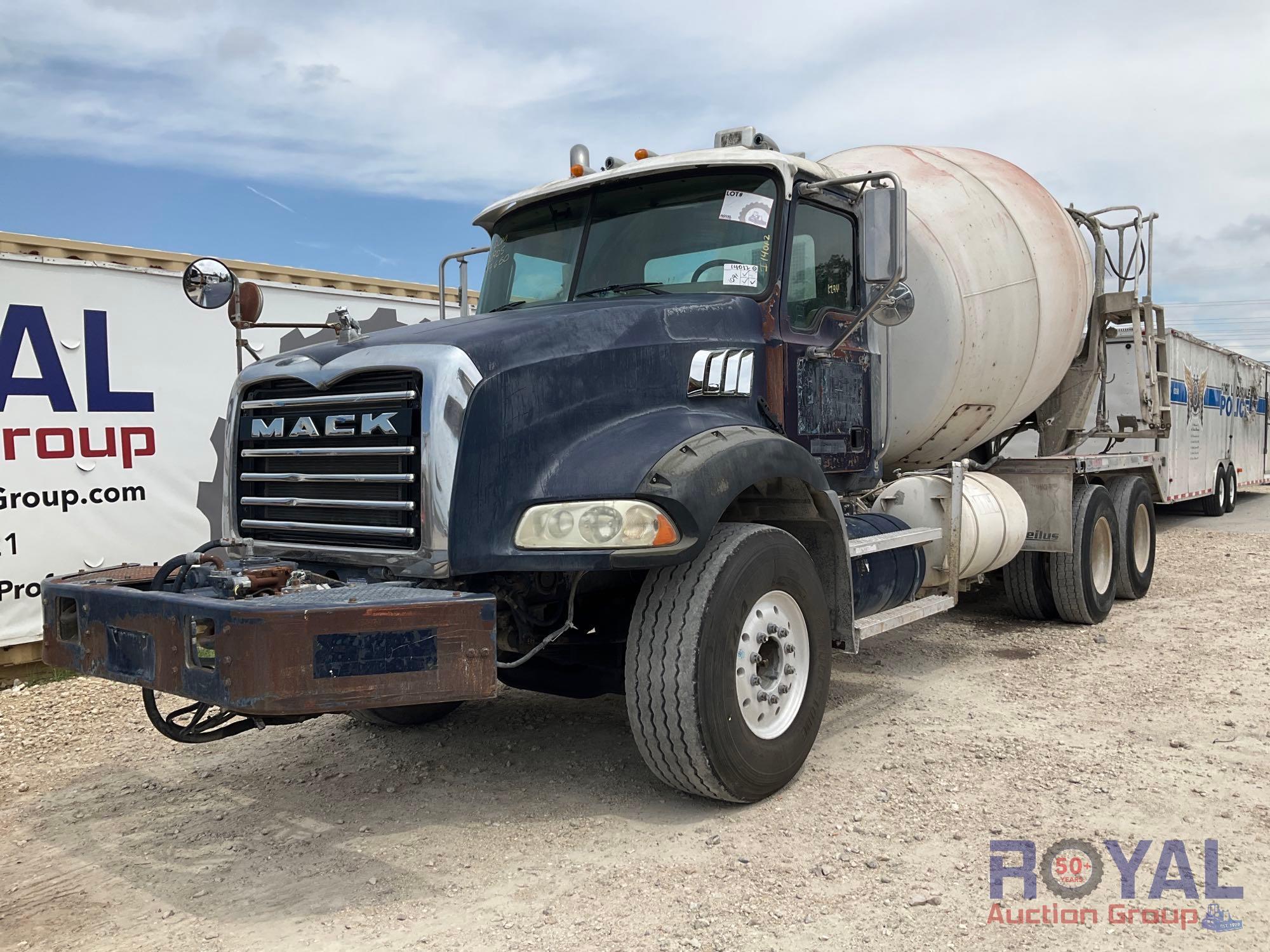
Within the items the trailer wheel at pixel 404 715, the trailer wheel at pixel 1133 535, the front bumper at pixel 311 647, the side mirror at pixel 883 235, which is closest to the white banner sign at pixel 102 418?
the trailer wheel at pixel 404 715

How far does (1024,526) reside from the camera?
7.16 m

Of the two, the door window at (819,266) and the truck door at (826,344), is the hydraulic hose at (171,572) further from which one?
the door window at (819,266)

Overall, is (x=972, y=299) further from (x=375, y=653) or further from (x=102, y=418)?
(x=102, y=418)

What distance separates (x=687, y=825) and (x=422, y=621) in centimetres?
140

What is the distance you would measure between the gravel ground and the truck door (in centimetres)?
145

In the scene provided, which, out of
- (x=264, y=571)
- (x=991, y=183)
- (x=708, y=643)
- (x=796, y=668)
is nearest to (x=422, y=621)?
(x=264, y=571)

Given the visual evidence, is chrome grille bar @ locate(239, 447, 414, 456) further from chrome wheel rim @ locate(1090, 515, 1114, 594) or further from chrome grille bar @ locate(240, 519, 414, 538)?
chrome wheel rim @ locate(1090, 515, 1114, 594)

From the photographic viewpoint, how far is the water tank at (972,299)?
651cm

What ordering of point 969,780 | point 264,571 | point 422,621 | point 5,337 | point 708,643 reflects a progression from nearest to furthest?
point 422,621 → point 264,571 → point 708,643 → point 969,780 → point 5,337

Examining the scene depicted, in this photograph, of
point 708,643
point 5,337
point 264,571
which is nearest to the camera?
point 264,571

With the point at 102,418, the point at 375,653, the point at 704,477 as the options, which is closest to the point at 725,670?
the point at 704,477

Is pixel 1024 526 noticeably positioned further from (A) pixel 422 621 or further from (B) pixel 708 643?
(A) pixel 422 621

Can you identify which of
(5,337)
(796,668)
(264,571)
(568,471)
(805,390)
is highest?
(5,337)
